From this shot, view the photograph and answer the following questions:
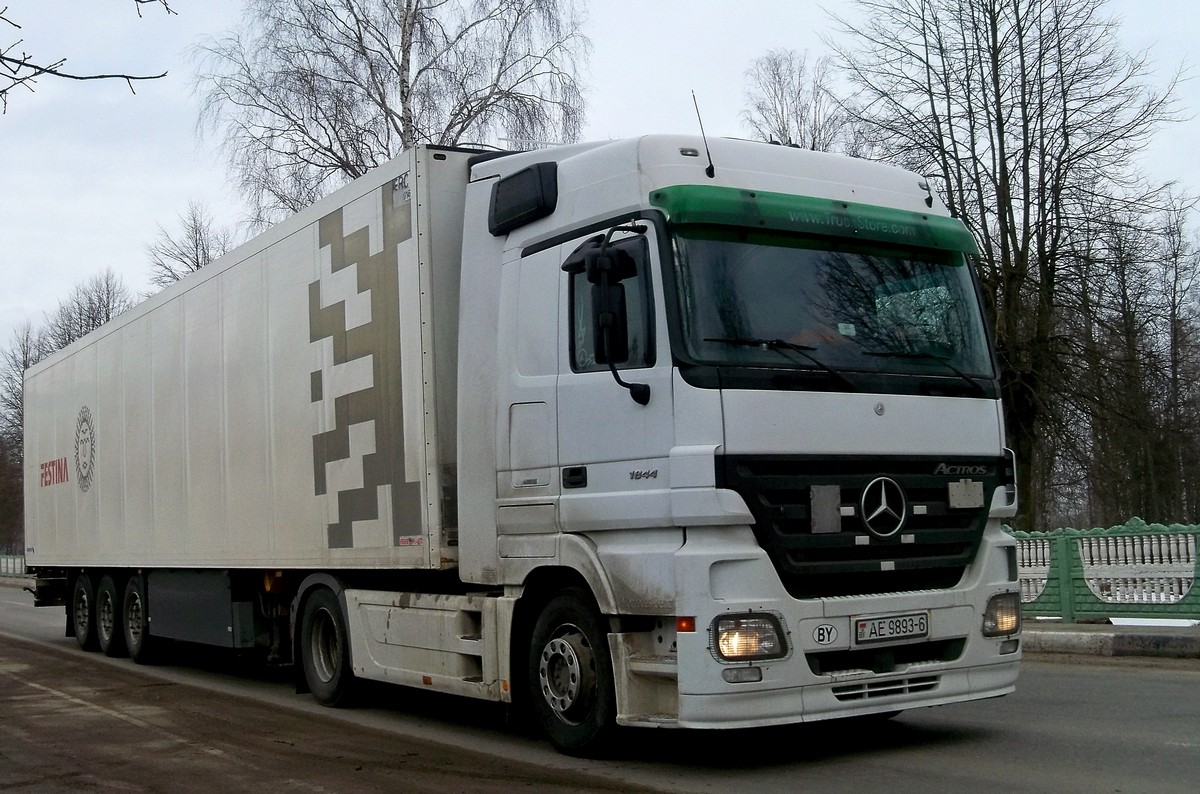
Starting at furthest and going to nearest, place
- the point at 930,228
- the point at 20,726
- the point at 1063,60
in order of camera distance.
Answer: the point at 1063,60
the point at 20,726
the point at 930,228

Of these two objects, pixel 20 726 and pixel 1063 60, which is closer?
pixel 20 726

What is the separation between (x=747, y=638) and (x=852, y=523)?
0.84m

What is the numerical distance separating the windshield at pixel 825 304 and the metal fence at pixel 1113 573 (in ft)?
20.6

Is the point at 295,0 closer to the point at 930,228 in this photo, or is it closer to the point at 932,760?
the point at 930,228

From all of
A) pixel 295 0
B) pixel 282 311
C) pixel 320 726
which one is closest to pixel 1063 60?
pixel 295 0

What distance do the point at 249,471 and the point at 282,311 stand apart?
152 centimetres

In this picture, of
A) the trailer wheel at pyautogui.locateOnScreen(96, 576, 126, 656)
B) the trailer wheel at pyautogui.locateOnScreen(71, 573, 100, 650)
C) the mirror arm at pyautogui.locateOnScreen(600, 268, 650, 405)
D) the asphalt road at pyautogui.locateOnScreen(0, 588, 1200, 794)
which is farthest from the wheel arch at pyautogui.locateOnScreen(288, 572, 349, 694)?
the trailer wheel at pyautogui.locateOnScreen(71, 573, 100, 650)

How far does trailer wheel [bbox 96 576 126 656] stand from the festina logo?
35.9 feet

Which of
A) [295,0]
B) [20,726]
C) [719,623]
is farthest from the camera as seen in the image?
[295,0]

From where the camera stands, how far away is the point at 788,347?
649cm

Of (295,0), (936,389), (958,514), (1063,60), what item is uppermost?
(295,0)

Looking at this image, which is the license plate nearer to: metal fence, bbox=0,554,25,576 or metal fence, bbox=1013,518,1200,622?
metal fence, bbox=1013,518,1200,622

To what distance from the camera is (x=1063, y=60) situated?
2320cm

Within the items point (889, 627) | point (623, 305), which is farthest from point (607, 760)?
point (623, 305)
